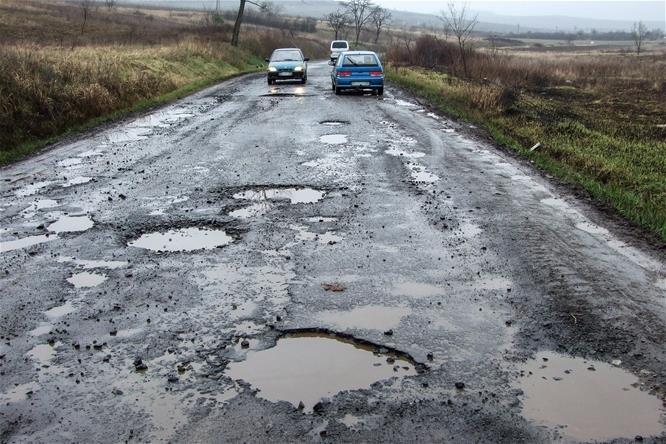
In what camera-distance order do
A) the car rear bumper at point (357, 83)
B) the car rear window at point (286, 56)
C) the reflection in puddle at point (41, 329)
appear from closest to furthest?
the reflection in puddle at point (41, 329), the car rear bumper at point (357, 83), the car rear window at point (286, 56)

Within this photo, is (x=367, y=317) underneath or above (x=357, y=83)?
underneath

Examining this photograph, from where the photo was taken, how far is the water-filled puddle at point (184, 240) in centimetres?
626

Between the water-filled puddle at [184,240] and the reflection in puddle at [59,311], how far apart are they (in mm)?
1419

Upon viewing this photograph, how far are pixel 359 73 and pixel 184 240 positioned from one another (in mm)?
15458

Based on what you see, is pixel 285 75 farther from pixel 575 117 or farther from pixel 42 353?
pixel 42 353

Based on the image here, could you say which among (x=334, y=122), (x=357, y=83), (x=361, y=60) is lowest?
(x=334, y=122)

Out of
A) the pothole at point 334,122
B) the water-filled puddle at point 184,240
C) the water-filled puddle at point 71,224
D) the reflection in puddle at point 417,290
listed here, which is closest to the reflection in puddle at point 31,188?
the water-filled puddle at point 71,224

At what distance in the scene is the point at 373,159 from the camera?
10305 millimetres

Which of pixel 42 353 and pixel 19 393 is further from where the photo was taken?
pixel 42 353

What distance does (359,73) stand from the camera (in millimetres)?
20719

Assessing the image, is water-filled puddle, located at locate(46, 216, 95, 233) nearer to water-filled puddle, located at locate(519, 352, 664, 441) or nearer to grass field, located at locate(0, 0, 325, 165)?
grass field, located at locate(0, 0, 325, 165)

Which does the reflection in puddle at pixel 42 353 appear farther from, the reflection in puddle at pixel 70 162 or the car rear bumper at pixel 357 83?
the car rear bumper at pixel 357 83

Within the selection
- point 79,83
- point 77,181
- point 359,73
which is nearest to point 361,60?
point 359,73

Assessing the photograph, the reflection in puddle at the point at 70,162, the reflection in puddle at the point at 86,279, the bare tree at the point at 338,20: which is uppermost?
the bare tree at the point at 338,20
